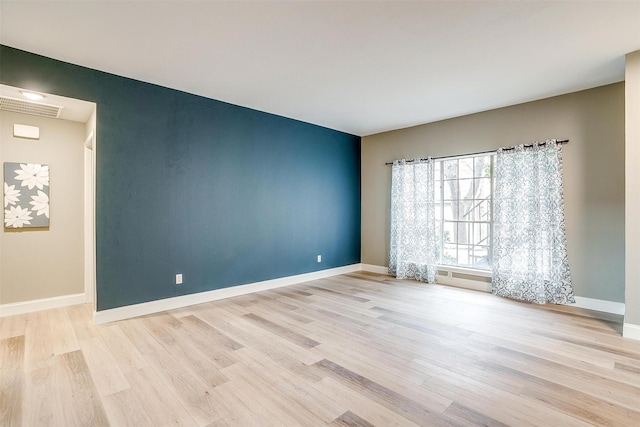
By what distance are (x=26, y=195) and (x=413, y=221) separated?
550cm

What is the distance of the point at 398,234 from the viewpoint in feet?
18.3

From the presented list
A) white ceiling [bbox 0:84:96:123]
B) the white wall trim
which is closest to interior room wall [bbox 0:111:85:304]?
white ceiling [bbox 0:84:96:123]

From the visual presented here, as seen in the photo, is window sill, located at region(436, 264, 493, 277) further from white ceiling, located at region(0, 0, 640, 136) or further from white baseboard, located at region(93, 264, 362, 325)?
white ceiling, located at region(0, 0, 640, 136)

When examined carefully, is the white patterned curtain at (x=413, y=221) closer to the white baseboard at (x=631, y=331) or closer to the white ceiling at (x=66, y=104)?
the white baseboard at (x=631, y=331)

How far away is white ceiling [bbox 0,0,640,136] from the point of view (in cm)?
230

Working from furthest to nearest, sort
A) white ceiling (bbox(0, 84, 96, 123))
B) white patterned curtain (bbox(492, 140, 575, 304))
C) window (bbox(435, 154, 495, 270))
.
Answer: window (bbox(435, 154, 495, 270))
white patterned curtain (bbox(492, 140, 575, 304))
white ceiling (bbox(0, 84, 96, 123))

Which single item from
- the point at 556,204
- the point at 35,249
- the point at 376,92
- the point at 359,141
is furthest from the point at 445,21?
the point at 35,249

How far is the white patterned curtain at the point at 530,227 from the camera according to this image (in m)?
3.94

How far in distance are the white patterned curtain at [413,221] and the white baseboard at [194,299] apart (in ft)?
4.66

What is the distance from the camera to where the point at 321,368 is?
2.35 metres

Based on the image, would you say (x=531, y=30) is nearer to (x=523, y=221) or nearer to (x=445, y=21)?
(x=445, y=21)

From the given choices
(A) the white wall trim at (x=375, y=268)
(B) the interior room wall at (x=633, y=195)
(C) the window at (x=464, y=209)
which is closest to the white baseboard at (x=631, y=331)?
(B) the interior room wall at (x=633, y=195)

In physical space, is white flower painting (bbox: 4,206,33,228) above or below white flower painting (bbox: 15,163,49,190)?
below

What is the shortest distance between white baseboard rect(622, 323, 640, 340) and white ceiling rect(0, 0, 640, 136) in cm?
261
